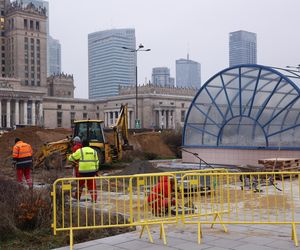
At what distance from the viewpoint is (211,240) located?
7809 millimetres

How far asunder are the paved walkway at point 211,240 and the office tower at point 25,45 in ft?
430

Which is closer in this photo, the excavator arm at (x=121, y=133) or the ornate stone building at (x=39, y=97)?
the excavator arm at (x=121, y=133)

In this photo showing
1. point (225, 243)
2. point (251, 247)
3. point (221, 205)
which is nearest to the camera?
point (251, 247)

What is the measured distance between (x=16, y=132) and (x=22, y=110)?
90.0 meters

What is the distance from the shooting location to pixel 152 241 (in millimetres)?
7762

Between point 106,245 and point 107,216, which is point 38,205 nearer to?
point 107,216

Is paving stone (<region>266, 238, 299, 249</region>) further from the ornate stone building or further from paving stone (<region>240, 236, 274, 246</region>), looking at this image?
the ornate stone building

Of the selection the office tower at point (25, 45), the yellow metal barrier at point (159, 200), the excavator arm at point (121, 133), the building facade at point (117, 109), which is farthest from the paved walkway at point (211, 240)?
the office tower at point (25, 45)

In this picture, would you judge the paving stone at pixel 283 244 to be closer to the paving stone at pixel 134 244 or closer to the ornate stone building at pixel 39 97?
the paving stone at pixel 134 244

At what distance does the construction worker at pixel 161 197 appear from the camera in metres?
8.59

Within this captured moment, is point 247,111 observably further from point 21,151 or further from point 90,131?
point 21,151

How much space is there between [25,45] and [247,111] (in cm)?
12346

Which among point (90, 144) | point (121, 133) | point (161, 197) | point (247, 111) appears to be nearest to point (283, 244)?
point (161, 197)

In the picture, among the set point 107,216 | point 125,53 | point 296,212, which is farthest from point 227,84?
point 125,53
